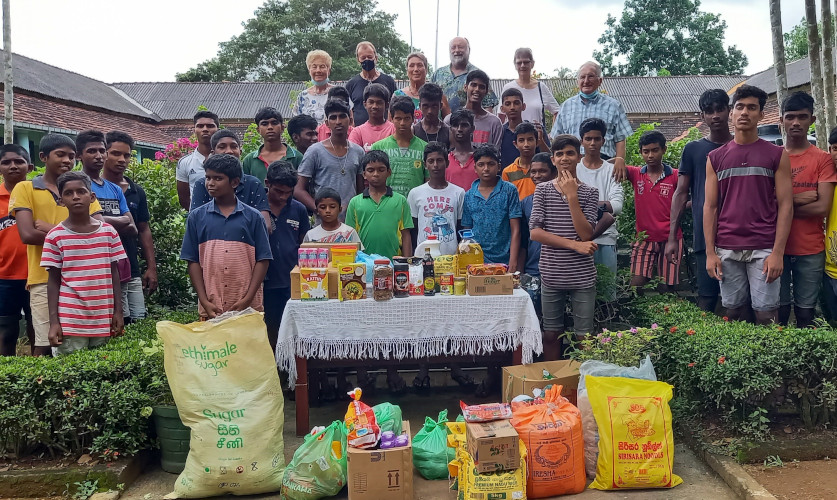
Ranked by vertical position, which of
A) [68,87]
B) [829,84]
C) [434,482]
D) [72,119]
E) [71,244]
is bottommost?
[434,482]

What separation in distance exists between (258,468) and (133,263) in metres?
2.34

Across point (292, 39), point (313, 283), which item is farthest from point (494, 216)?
point (292, 39)

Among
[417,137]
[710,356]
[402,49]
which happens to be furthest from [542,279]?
[402,49]

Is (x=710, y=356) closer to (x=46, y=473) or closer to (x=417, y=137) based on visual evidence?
(x=417, y=137)

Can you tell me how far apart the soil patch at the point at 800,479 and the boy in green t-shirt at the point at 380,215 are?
2887 millimetres

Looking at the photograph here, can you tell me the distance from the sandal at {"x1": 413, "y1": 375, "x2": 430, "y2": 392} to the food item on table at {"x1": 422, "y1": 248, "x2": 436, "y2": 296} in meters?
1.19

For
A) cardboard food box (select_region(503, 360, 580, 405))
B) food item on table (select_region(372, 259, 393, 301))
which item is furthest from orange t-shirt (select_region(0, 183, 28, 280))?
cardboard food box (select_region(503, 360, 580, 405))

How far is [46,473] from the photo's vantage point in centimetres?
373

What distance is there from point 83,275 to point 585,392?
3.36 meters

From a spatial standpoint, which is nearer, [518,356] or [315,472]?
[315,472]

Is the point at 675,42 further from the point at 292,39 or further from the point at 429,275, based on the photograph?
the point at 429,275

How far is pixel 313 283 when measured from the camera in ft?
14.3

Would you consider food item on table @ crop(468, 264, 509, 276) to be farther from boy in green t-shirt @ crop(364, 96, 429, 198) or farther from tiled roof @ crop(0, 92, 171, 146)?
tiled roof @ crop(0, 92, 171, 146)

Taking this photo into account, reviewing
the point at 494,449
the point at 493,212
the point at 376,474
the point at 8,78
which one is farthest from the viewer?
the point at 8,78
